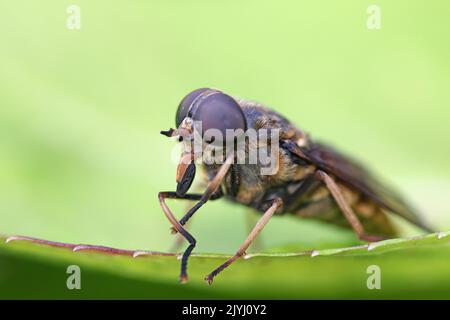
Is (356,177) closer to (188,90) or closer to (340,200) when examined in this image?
(340,200)

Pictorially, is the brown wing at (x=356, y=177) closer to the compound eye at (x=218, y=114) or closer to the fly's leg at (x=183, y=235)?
the compound eye at (x=218, y=114)

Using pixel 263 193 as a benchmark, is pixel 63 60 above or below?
above

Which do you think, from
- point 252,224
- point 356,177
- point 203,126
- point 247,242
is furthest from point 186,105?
point 252,224

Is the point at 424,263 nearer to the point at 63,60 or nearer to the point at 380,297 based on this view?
the point at 380,297

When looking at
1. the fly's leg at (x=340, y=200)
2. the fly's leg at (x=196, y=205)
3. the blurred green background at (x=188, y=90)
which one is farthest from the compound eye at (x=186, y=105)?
the blurred green background at (x=188, y=90)
